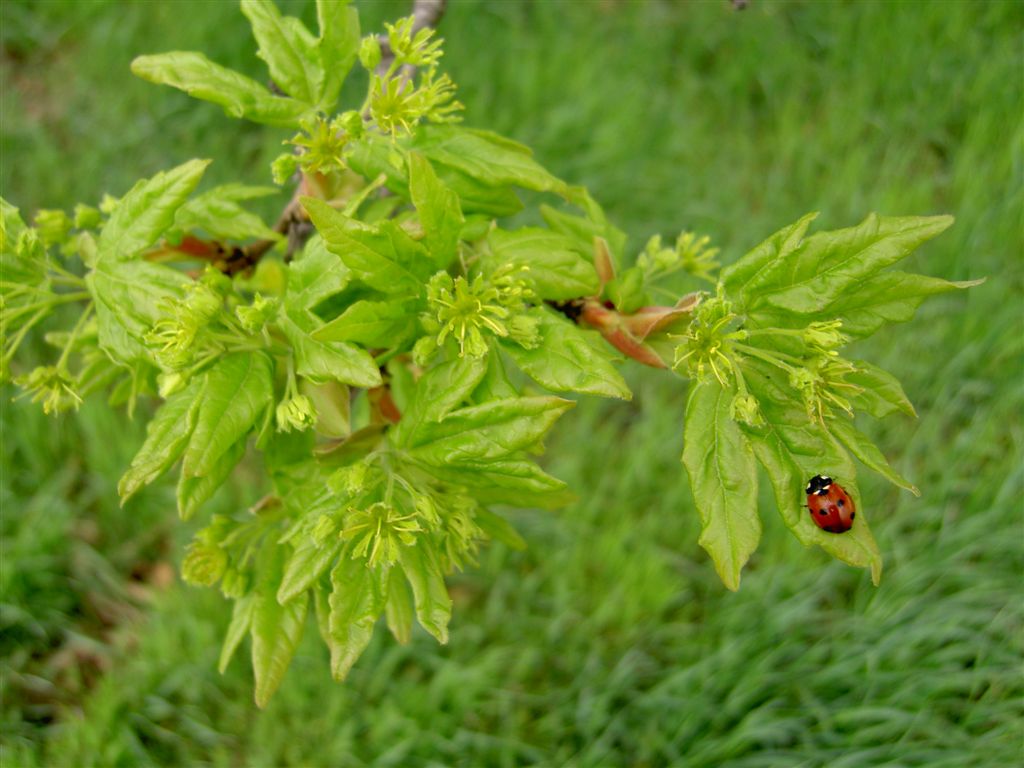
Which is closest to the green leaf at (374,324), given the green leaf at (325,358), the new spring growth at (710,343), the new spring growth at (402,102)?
the green leaf at (325,358)

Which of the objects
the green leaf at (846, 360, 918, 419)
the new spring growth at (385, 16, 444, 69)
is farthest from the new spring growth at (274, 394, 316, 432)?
the green leaf at (846, 360, 918, 419)

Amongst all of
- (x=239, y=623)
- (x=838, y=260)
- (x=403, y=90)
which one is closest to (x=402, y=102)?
(x=403, y=90)

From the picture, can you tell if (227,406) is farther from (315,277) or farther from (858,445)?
(858,445)

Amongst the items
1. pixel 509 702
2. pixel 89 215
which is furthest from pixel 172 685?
pixel 89 215

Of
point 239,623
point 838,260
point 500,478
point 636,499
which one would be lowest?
point 636,499

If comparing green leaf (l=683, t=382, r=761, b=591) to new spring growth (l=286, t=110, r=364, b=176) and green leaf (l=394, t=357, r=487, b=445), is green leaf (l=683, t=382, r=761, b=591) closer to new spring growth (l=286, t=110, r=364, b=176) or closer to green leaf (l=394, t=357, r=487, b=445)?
green leaf (l=394, t=357, r=487, b=445)

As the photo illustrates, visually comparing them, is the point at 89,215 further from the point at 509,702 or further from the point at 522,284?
the point at 509,702

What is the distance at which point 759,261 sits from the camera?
1.05 meters

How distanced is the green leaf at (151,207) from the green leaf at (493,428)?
462 mm

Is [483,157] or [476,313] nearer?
[476,313]

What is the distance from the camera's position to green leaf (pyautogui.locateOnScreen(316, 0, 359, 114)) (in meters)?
1.18

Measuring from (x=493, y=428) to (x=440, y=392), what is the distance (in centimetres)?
8

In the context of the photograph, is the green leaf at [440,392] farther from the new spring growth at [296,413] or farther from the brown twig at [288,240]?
the brown twig at [288,240]

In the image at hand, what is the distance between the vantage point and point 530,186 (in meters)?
1.19
